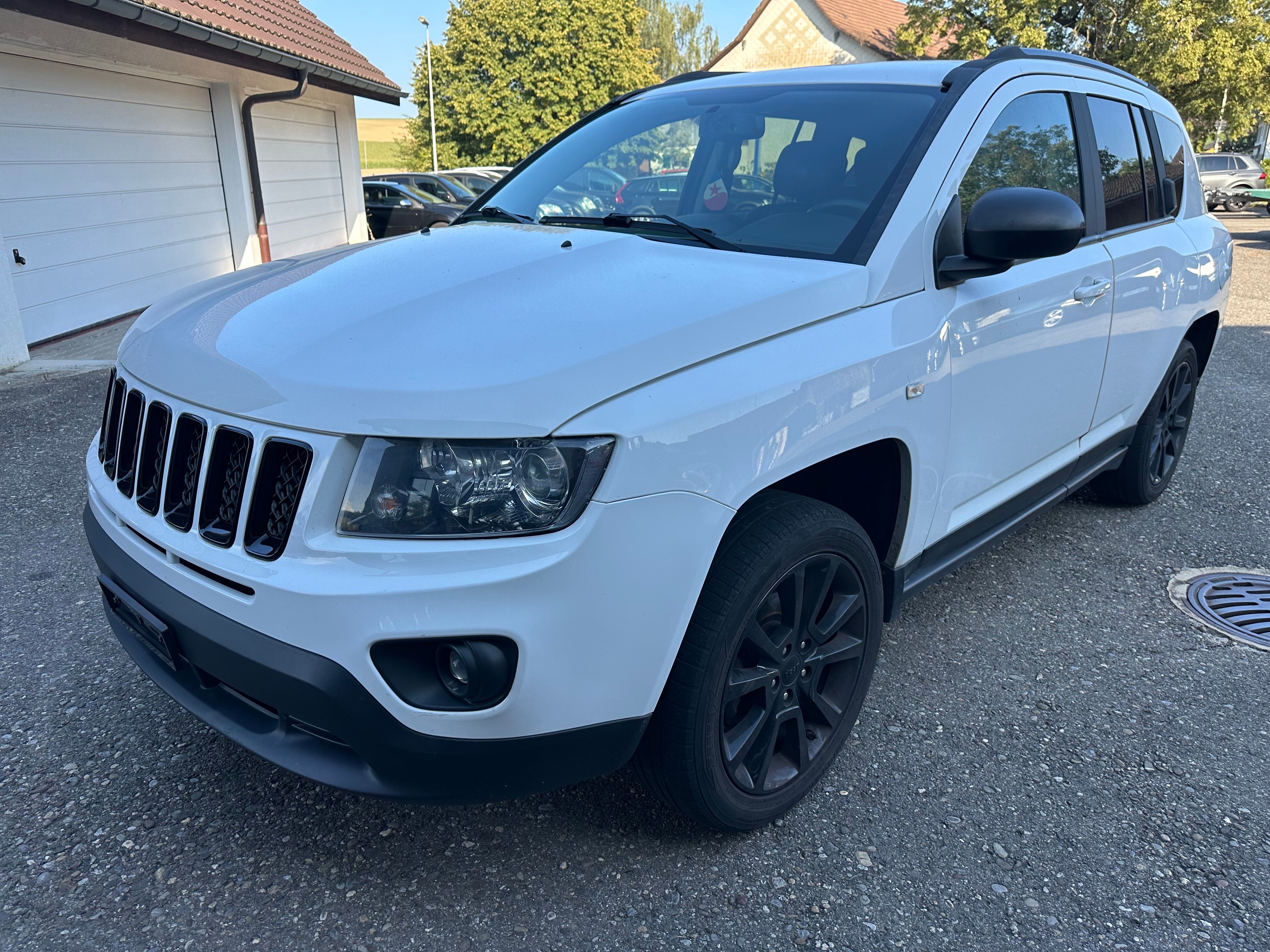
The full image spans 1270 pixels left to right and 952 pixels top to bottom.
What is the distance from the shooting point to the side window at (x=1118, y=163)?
11.2 ft

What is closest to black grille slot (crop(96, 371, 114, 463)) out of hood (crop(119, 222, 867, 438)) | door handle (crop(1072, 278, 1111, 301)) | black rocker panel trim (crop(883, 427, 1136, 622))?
hood (crop(119, 222, 867, 438))

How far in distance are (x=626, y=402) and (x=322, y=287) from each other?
0.95 metres

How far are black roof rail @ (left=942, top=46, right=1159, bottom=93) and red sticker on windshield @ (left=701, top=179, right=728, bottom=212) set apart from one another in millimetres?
691

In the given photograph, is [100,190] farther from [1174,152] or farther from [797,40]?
[797,40]

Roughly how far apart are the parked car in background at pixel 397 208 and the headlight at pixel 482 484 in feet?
48.5

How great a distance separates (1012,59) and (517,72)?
127 ft

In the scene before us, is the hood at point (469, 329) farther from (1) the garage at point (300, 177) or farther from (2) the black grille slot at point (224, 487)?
(1) the garage at point (300, 177)

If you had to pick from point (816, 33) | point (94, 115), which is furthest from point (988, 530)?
point (816, 33)

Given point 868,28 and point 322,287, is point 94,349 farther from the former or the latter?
point 868,28

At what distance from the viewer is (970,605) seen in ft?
11.8

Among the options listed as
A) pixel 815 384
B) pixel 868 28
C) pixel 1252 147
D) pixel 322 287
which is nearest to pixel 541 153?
pixel 322 287

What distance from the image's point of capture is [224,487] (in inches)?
74.9

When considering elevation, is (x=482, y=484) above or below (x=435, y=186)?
above

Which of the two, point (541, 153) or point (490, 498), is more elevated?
point (541, 153)
